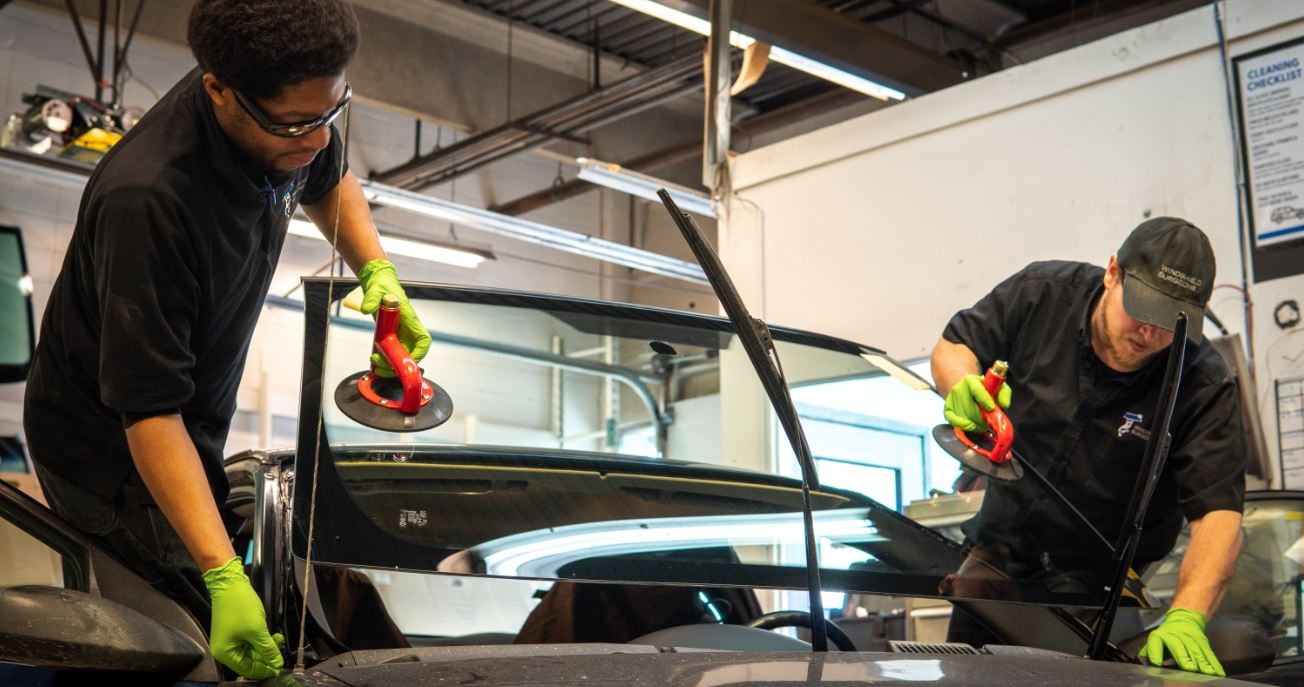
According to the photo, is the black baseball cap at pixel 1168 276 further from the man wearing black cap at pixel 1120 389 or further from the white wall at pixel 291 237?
the white wall at pixel 291 237

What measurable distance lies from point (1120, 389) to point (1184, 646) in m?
0.74

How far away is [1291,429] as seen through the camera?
4602 millimetres

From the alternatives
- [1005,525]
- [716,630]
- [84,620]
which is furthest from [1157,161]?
[84,620]

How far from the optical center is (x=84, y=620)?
136 centimetres

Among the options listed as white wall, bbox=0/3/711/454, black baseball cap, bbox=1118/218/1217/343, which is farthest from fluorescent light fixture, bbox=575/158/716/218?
black baseball cap, bbox=1118/218/1217/343

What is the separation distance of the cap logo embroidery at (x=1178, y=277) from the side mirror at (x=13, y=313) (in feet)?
27.6

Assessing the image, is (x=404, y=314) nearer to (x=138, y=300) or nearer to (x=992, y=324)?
(x=138, y=300)

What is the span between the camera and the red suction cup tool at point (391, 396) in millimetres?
1738

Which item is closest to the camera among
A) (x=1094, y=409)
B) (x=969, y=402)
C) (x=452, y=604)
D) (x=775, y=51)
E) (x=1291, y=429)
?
(x=969, y=402)

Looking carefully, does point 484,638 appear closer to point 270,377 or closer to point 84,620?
point 84,620

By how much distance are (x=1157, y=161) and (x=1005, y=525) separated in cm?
338

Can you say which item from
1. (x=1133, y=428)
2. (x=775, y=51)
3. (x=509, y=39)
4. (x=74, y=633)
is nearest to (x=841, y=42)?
(x=775, y=51)

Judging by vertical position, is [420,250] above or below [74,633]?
above

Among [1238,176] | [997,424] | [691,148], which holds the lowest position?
[997,424]
